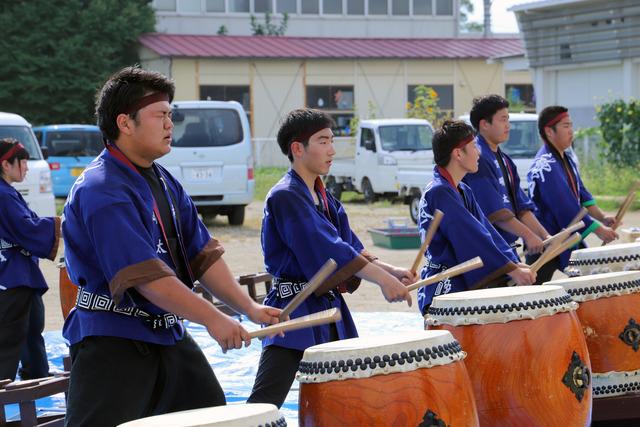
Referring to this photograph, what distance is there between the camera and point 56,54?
94.1 ft

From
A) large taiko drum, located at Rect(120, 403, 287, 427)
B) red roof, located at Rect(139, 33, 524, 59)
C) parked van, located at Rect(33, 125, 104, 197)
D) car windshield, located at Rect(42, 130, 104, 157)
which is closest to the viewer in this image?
large taiko drum, located at Rect(120, 403, 287, 427)

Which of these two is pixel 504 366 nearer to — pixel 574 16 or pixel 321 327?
pixel 321 327

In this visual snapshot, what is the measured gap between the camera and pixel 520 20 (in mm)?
22547

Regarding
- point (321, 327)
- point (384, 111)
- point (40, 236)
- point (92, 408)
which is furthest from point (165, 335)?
point (384, 111)

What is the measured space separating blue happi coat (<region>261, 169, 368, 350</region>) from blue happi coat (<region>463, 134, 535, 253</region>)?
160 centimetres

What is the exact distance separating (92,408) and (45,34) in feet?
87.0

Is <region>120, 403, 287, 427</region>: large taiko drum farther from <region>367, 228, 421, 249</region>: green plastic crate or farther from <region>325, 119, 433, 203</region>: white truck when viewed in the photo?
<region>325, 119, 433, 203</region>: white truck

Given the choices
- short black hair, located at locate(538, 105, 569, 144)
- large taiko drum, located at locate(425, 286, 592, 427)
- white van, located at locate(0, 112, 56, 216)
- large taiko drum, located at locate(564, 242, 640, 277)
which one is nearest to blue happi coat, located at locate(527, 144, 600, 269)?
short black hair, located at locate(538, 105, 569, 144)

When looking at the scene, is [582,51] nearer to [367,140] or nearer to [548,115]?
[367,140]

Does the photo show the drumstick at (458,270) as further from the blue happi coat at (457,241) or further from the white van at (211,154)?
the white van at (211,154)

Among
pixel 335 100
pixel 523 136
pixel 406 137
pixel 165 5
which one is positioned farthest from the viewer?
pixel 165 5

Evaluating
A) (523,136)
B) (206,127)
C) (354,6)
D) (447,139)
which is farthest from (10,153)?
(354,6)

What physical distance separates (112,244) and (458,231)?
2185mm

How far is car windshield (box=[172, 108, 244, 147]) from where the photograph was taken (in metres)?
15.2
